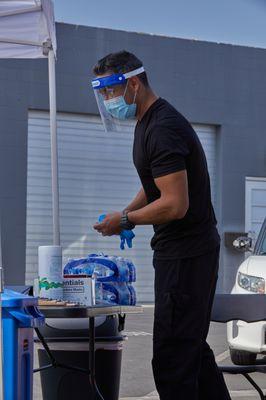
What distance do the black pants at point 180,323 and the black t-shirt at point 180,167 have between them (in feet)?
0.27

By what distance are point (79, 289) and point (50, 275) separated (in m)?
0.16

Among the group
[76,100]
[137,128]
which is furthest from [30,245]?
[137,128]

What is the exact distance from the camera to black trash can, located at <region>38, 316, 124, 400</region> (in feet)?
14.6

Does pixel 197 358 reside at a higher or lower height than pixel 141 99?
lower

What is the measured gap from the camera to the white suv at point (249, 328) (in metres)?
7.14

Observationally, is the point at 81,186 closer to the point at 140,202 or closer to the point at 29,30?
the point at 29,30

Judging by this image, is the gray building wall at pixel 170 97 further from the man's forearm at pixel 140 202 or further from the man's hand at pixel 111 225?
the man's hand at pixel 111 225

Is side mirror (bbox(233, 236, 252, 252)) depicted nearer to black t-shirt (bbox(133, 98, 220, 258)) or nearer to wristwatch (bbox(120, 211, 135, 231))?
black t-shirt (bbox(133, 98, 220, 258))

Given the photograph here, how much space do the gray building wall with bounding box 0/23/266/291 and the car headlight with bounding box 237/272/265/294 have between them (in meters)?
7.60

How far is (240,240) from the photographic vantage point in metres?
8.33

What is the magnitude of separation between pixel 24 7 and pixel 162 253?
8.87 ft

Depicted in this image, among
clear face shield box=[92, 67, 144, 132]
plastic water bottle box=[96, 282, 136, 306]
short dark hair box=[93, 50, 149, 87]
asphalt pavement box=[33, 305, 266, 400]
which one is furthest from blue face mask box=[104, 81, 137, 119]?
asphalt pavement box=[33, 305, 266, 400]

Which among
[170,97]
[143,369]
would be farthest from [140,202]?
[170,97]

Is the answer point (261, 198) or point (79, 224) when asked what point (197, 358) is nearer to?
point (79, 224)
